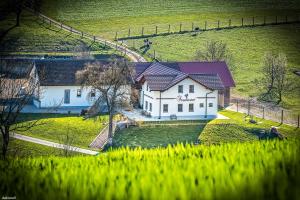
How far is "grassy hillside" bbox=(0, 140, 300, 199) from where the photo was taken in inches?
283

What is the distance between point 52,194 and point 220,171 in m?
2.60

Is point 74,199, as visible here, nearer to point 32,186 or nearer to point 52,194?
point 52,194

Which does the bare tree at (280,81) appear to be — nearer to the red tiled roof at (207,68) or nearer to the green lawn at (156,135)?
the red tiled roof at (207,68)

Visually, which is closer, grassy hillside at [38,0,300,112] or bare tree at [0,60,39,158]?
bare tree at [0,60,39,158]

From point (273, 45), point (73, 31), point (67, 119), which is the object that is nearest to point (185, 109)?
point (67, 119)

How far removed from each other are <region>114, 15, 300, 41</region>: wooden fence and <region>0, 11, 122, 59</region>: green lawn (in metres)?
7.47

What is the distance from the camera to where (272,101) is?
170 feet

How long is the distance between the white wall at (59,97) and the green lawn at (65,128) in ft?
11.9

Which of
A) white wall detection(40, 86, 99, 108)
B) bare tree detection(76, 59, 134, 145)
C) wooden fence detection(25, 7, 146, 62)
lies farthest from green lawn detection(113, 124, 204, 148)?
wooden fence detection(25, 7, 146, 62)

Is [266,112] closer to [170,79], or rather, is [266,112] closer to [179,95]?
[179,95]

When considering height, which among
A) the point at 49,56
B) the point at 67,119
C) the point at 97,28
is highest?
the point at 97,28

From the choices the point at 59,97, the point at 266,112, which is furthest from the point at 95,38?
the point at 266,112

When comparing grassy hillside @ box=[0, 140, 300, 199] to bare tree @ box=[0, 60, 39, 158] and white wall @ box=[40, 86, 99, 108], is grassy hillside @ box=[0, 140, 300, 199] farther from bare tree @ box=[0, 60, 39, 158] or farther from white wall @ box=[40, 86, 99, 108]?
white wall @ box=[40, 86, 99, 108]

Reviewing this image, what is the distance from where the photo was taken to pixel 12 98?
3027 cm
